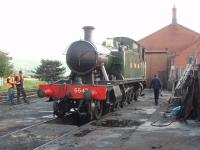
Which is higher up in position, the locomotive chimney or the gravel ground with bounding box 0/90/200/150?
the locomotive chimney

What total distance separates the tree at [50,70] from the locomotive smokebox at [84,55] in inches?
1255

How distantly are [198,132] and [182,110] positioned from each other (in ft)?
9.30

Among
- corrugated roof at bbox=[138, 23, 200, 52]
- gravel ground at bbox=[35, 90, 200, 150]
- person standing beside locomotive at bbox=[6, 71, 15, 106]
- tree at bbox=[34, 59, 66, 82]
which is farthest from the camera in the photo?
corrugated roof at bbox=[138, 23, 200, 52]

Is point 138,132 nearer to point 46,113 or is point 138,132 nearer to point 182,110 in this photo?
point 182,110

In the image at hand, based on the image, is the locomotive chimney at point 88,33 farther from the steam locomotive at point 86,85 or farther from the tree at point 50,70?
the tree at point 50,70

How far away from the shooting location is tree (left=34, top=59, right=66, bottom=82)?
153 ft

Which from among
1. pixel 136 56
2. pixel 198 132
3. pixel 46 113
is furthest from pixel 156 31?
pixel 198 132

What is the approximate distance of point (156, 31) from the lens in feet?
207

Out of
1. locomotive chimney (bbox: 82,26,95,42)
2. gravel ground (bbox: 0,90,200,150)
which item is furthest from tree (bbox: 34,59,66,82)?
locomotive chimney (bbox: 82,26,95,42)

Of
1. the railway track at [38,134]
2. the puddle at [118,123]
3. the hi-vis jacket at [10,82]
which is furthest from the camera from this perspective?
the hi-vis jacket at [10,82]

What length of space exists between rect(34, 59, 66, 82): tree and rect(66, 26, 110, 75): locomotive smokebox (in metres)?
31.9

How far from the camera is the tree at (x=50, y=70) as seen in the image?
46609 mm

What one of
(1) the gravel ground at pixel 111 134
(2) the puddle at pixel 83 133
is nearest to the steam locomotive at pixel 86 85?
(1) the gravel ground at pixel 111 134

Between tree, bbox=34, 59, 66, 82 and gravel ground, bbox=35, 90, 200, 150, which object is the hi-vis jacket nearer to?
gravel ground, bbox=35, 90, 200, 150
